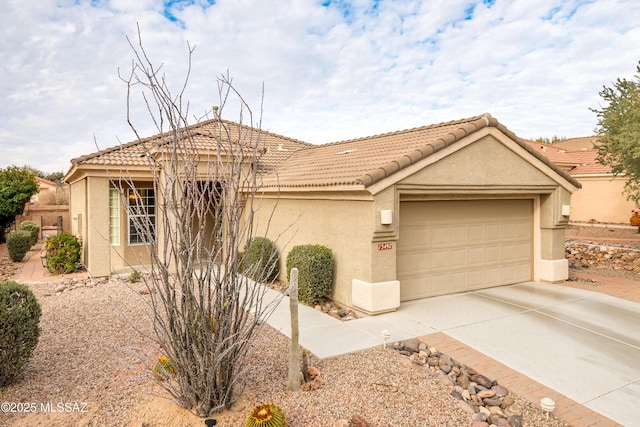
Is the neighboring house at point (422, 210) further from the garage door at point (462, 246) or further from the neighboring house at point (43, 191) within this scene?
the neighboring house at point (43, 191)

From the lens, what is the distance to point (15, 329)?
481 centimetres

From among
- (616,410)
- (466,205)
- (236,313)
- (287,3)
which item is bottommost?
(616,410)

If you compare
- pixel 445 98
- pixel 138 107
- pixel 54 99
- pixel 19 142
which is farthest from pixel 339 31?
pixel 19 142

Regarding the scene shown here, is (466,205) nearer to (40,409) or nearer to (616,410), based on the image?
(616,410)

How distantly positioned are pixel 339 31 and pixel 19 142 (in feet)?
61.4

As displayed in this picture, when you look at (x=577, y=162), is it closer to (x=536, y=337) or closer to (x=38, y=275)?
(x=536, y=337)

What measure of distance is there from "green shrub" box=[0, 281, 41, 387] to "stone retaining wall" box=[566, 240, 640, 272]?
15597 millimetres

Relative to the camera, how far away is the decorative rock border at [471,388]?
458 cm

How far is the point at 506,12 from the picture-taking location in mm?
10977

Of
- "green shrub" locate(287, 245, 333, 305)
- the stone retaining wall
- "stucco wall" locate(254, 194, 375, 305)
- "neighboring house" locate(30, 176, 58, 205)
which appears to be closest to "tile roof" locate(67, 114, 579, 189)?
"stucco wall" locate(254, 194, 375, 305)

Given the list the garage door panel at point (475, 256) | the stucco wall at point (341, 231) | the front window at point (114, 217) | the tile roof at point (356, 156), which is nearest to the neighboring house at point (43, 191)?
the front window at point (114, 217)

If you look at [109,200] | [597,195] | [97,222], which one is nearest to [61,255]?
[97,222]

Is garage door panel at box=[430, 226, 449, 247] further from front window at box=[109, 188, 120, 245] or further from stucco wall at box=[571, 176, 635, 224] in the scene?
stucco wall at box=[571, 176, 635, 224]

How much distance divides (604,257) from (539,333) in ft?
33.4
